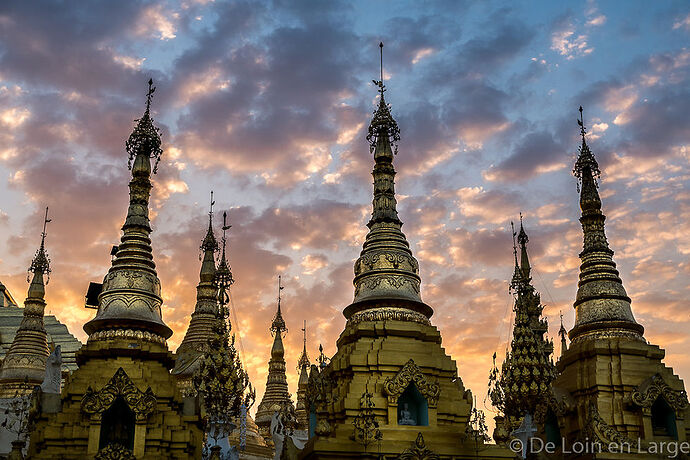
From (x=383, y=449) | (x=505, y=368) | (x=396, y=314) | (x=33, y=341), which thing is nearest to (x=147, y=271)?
(x=396, y=314)

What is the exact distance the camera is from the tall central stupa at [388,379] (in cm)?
2198

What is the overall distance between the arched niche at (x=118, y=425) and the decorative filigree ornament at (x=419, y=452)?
27.6 ft

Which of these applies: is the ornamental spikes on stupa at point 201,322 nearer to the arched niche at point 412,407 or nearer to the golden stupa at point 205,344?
the golden stupa at point 205,344

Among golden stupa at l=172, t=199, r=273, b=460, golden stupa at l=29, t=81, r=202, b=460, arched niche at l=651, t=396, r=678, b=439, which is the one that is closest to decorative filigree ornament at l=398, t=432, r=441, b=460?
golden stupa at l=29, t=81, r=202, b=460

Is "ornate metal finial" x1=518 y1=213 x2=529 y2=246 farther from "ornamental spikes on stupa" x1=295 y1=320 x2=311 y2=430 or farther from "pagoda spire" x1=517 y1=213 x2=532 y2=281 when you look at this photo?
"ornamental spikes on stupa" x1=295 y1=320 x2=311 y2=430

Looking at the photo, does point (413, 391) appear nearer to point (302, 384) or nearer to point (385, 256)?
point (385, 256)

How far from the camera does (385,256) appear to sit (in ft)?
87.6

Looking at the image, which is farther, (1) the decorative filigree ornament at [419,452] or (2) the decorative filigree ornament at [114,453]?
(2) the decorative filigree ornament at [114,453]

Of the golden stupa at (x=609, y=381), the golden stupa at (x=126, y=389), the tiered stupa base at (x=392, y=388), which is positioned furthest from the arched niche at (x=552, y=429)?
the golden stupa at (x=126, y=389)

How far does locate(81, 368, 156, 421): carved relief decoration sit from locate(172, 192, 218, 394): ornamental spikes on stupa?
10.5 metres

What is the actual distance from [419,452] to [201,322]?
2084 cm

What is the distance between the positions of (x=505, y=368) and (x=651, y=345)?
7.24 metres

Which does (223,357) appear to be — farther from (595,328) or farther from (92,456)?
(595,328)

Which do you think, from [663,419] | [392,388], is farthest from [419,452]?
[663,419]
